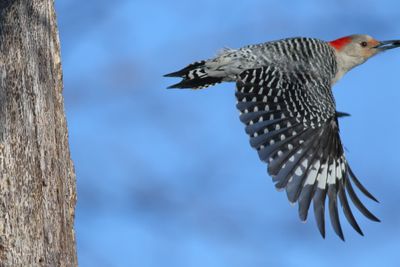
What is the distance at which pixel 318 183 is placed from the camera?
17.4 feet

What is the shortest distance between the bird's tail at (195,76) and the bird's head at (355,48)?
1.34m

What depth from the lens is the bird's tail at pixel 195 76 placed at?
233 inches

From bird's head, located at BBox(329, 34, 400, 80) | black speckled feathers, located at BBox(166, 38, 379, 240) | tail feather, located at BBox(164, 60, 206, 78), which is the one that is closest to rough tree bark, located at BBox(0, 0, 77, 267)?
black speckled feathers, located at BBox(166, 38, 379, 240)

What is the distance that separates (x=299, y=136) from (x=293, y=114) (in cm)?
18

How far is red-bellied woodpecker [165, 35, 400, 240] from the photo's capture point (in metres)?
5.26

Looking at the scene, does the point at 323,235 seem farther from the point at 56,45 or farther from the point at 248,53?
the point at 56,45

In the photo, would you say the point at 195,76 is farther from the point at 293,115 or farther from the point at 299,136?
the point at 299,136

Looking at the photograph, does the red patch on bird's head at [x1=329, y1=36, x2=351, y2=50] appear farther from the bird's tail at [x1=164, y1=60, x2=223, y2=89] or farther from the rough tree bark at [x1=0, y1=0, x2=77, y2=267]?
the rough tree bark at [x1=0, y1=0, x2=77, y2=267]

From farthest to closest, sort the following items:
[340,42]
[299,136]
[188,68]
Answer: [340,42], [188,68], [299,136]

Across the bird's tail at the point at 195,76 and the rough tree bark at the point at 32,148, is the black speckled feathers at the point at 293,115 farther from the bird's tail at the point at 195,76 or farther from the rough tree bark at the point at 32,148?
the rough tree bark at the point at 32,148

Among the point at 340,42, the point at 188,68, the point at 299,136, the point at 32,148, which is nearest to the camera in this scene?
the point at 32,148

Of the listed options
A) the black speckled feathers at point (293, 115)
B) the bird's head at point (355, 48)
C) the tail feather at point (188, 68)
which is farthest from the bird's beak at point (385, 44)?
the tail feather at point (188, 68)

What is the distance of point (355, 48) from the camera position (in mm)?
6961

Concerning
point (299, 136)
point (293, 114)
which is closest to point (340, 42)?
point (293, 114)
